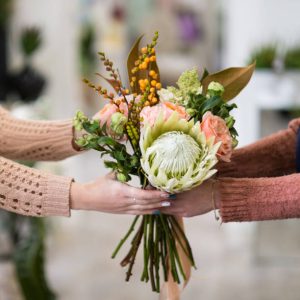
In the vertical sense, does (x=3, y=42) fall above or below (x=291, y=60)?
above

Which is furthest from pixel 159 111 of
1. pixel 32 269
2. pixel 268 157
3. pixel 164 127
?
pixel 32 269

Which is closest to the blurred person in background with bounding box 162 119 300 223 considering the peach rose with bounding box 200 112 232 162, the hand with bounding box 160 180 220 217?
the hand with bounding box 160 180 220 217

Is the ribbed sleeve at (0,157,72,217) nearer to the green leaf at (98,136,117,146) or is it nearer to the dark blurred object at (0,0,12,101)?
the green leaf at (98,136,117,146)

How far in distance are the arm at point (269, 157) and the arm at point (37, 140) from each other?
1.60 ft

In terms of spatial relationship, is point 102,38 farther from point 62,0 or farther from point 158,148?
point 158,148

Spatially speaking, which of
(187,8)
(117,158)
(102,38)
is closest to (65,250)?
(117,158)

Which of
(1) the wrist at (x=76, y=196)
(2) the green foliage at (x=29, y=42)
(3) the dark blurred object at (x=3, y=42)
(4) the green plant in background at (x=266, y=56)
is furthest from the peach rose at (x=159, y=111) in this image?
(3) the dark blurred object at (x=3, y=42)

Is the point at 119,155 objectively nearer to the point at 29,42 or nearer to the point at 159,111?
the point at 159,111

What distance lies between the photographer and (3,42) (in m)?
4.09

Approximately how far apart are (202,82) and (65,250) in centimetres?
260

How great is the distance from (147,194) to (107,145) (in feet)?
0.51

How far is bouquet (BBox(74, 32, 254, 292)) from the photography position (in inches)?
52.9

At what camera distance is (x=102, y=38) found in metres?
8.38

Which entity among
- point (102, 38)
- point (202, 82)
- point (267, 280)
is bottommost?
point (267, 280)
